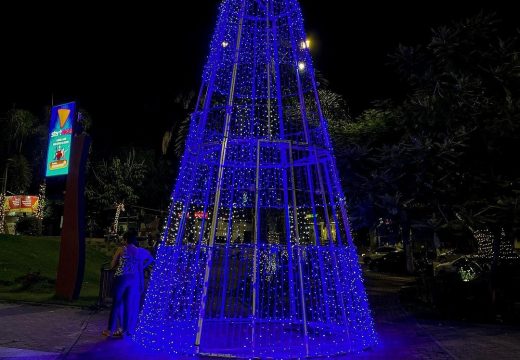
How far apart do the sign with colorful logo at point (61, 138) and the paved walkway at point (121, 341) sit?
168 inches

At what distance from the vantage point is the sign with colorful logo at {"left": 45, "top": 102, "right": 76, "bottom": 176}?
44.1ft

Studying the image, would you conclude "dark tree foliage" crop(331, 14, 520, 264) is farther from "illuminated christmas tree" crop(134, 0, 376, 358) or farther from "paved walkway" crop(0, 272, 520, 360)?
"illuminated christmas tree" crop(134, 0, 376, 358)

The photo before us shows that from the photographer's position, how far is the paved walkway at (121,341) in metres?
6.62

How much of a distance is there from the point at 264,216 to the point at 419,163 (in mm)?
3919

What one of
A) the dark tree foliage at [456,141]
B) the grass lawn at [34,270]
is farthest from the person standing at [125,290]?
the dark tree foliage at [456,141]

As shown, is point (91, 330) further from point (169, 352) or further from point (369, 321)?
point (369, 321)

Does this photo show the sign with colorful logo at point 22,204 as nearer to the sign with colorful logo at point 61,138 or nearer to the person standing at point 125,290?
the sign with colorful logo at point 61,138

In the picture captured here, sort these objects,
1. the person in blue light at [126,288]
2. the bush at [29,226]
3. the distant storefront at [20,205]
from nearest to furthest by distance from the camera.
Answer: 1. the person in blue light at [126,288]
2. the bush at [29,226]
3. the distant storefront at [20,205]

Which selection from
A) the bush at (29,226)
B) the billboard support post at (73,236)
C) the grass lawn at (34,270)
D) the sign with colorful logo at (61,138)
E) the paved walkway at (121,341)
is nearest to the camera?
the paved walkway at (121,341)

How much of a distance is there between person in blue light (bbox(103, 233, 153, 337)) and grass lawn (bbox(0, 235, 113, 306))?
3.83m

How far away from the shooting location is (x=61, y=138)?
45.0 feet

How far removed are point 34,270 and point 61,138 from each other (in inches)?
199

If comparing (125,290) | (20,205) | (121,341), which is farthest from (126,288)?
(20,205)

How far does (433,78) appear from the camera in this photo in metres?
11.4
